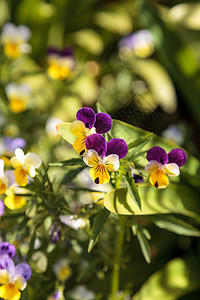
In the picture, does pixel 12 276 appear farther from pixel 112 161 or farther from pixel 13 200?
pixel 112 161

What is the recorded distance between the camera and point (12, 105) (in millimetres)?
1334

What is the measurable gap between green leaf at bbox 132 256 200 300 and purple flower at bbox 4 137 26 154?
540mm

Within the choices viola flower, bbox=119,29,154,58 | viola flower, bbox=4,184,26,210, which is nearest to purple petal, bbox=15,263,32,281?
viola flower, bbox=4,184,26,210

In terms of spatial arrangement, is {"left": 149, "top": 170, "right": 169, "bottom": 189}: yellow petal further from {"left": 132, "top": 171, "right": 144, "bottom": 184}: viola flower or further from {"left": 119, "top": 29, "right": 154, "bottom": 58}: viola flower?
{"left": 119, "top": 29, "right": 154, "bottom": 58}: viola flower

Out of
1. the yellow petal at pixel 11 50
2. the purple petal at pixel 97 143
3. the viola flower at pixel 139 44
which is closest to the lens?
the purple petal at pixel 97 143

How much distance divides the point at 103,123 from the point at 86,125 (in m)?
0.03

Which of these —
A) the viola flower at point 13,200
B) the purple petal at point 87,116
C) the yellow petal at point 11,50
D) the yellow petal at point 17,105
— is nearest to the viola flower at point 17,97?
the yellow petal at point 17,105

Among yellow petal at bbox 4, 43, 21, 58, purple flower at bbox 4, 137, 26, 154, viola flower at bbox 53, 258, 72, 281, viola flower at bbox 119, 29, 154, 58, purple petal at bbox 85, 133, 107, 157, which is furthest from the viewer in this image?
viola flower at bbox 119, 29, 154, 58

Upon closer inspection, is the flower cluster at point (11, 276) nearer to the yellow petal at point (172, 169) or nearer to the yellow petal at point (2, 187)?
the yellow petal at point (2, 187)

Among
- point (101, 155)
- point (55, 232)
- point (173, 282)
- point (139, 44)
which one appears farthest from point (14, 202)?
point (139, 44)

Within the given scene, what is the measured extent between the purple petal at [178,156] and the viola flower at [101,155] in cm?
11

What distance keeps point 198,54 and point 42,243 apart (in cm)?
86

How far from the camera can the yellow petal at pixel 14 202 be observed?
2.37 ft

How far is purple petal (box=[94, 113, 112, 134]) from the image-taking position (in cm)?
64
